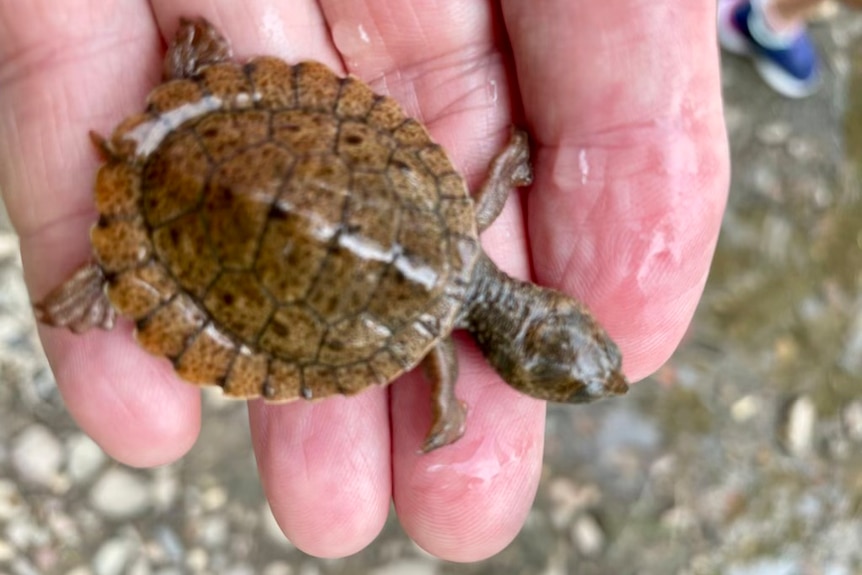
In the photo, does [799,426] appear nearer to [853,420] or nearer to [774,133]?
[853,420]

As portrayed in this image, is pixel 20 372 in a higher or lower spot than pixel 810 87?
higher

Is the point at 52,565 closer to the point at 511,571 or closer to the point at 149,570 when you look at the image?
the point at 149,570

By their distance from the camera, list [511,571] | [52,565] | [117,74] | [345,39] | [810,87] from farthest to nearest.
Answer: [810,87], [511,571], [52,565], [345,39], [117,74]

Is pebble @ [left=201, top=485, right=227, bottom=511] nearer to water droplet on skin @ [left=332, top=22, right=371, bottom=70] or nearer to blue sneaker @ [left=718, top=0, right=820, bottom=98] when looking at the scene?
water droplet on skin @ [left=332, top=22, right=371, bottom=70]

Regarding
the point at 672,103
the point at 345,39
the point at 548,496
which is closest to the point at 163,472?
the point at 548,496

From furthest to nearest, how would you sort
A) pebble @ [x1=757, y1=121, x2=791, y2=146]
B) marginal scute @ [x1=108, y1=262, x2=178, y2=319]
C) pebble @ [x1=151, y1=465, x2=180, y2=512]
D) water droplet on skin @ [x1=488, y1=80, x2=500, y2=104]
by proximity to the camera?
pebble @ [x1=757, y1=121, x2=791, y2=146] → pebble @ [x1=151, y1=465, x2=180, y2=512] → water droplet on skin @ [x1=488, y1=80, x2=500, y2=104] → marginal scute @ [x1=108, y1=262, x2=178, y2=319]

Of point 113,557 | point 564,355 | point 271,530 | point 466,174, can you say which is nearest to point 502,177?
point 466,174

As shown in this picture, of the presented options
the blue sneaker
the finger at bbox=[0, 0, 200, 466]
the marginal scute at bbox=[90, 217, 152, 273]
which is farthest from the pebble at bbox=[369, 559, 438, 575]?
the blue sneaker
